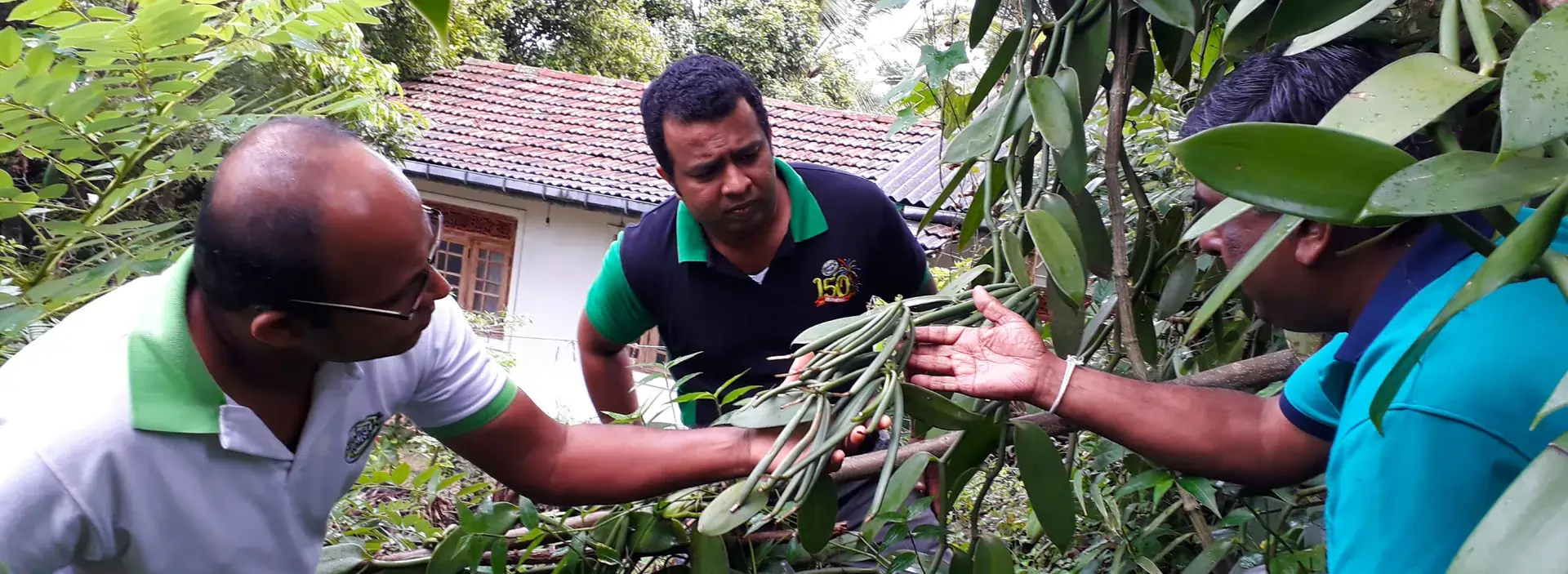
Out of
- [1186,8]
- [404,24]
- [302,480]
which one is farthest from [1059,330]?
[404,24]

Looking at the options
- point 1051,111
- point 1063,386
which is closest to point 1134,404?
point 1063,386

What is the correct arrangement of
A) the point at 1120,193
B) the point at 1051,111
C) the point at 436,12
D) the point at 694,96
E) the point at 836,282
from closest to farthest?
1. the point at 436,12
2. the point at 1051,111
3. the point at 1120,193
4. the point at 694,96
5. the point at 836,282

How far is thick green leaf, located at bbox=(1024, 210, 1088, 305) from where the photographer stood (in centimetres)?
94

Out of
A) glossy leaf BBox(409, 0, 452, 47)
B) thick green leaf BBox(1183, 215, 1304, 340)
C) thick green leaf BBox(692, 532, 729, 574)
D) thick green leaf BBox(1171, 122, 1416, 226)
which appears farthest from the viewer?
thick green leaf BBox(692, 532, 729, 574)

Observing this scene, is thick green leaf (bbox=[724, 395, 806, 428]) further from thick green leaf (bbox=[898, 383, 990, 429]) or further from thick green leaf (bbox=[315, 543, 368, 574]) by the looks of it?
thick green leaf (bbox=[315, 543, 368, 574])

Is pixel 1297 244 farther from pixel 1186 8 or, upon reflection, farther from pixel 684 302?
pixel 684 302

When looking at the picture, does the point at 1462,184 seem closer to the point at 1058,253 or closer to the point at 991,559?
the point at 1058,253

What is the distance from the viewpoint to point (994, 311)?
1021mm

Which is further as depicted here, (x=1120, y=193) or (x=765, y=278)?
(x=765, y=278)

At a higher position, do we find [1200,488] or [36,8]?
[36,8]

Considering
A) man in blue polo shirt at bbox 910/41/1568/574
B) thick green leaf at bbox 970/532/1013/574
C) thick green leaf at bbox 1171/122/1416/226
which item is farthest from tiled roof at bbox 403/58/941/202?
thick green leaf at bbox 1171/122/1416/226

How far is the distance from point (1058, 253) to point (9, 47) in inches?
52.2

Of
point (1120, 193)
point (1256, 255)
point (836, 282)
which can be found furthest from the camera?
point (836, 282)

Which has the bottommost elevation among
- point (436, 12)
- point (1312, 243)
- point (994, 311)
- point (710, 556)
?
point (710, 556)
